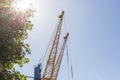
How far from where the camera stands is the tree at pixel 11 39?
Result: 18531 mm

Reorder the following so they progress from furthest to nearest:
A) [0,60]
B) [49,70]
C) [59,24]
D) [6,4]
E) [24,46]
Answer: [59,24] < [49,70] < [24,46] < [6,4] < [0,60]

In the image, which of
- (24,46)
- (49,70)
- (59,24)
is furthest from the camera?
(59,24)

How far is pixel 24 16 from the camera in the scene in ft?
70.5

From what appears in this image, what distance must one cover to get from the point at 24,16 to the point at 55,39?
65342 mm

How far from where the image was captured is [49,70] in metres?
84.2

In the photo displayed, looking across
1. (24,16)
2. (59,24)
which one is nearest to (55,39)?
(59,24)

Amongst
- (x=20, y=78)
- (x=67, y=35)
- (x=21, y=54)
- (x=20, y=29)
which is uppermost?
(x=67, y=35)

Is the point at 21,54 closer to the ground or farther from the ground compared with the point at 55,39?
closer to the ground

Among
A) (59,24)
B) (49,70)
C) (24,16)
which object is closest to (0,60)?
(24,16)

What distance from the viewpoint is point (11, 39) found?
19.2m

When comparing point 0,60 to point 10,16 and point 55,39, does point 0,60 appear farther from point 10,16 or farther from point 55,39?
point 55,39

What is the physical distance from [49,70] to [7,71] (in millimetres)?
65218

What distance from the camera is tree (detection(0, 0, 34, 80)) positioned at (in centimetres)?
1853

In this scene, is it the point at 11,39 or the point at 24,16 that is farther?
the point at 24,16
